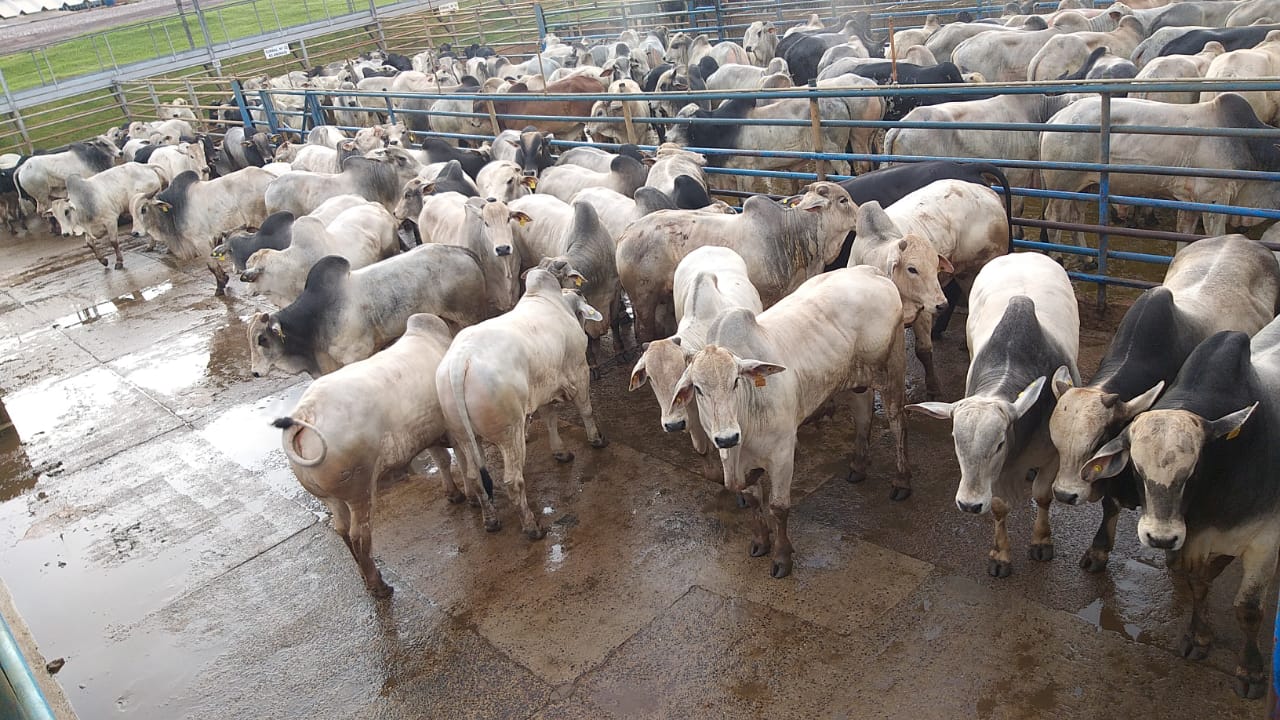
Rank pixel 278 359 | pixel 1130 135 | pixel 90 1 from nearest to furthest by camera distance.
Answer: pixel 278 359 < pixel 1130 135 < pixel 90 1

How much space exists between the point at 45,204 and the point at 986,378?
58.2 ft

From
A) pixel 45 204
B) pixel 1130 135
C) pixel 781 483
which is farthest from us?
pixel 45 204

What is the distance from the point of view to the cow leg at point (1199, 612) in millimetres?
3807

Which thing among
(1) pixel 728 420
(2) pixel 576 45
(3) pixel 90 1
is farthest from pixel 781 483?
(3) pixel 90 1

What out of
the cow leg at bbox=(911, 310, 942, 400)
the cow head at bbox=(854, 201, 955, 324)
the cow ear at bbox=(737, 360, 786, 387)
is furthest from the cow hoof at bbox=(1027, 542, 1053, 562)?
the cow leg at bbox=(911, 310, 942, 400)

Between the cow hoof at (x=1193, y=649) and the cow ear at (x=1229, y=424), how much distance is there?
952mm

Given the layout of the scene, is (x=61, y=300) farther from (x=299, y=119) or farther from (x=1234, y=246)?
(x=1234, y=246)

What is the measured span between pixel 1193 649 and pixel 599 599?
2.77 m

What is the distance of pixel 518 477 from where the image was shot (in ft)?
18.2

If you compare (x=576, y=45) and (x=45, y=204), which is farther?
(x=576, y=45)

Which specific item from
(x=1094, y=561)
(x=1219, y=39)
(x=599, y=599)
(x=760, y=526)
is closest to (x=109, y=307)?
(x=599, y=599)

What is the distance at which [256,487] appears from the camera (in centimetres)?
685

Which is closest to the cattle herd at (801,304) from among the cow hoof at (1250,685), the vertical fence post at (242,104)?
the cow hoof at (1250,685)

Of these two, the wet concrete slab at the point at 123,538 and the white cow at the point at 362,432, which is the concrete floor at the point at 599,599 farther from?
the white cow at the point at 362,432
